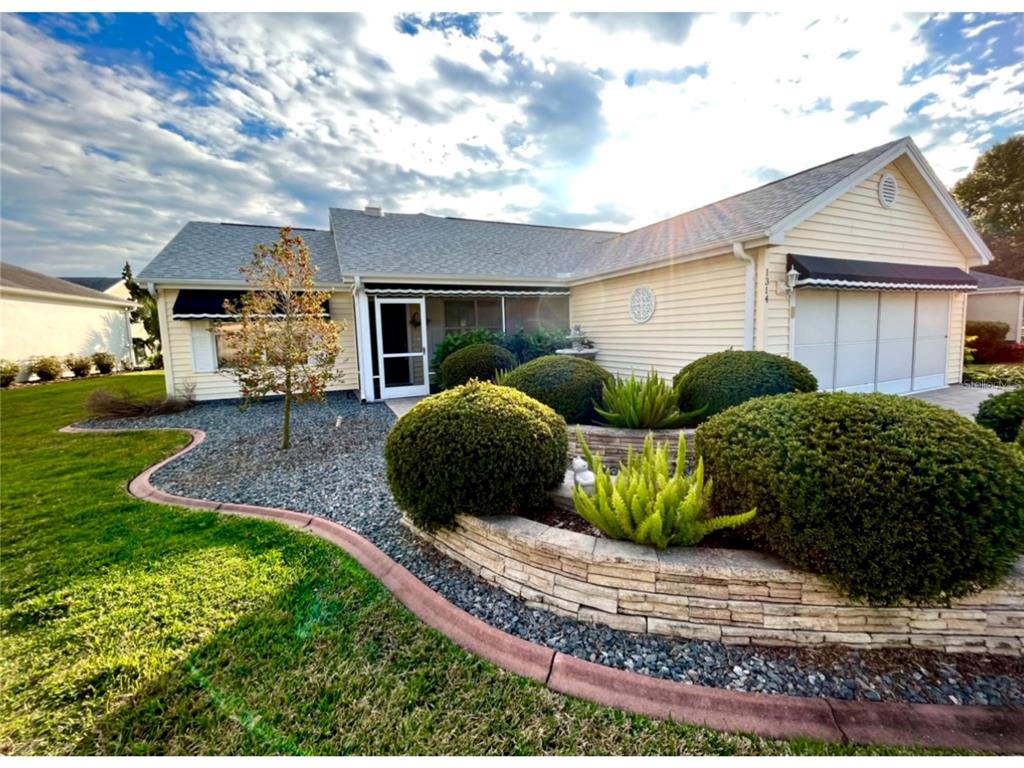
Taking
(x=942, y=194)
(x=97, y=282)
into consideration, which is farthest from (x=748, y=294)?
(x=97, y=282)

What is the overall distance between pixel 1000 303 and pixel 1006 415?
22.3m

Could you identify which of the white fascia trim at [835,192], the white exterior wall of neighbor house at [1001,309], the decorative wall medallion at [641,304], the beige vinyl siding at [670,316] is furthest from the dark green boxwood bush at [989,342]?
the decorative wall medallion at [641,304]

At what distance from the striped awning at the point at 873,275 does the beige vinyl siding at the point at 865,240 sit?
0.68 feet

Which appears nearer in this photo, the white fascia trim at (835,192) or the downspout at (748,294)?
the white fascia trim at (835,192)

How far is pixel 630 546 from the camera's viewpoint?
300 centimetres

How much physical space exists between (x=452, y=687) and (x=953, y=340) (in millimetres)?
15761

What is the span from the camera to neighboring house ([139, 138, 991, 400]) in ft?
27.5

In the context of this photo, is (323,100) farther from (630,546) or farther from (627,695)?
(627,695)

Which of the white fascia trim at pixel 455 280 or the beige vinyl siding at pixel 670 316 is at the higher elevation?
the white fascia trim at pixel 455 280

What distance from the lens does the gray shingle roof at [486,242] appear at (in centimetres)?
902

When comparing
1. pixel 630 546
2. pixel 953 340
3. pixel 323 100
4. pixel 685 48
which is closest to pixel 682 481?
pixel 630 546

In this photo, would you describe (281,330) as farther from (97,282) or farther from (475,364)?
(97,282)

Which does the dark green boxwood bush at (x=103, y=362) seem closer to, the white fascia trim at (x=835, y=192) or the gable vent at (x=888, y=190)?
the white fascia trim at (x=835, y=192)

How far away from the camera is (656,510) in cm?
292
